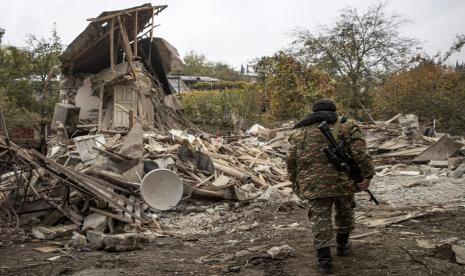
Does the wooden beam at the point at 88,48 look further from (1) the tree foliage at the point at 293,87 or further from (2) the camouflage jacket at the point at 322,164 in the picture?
(2) the camouflage jacket at the point at 322,164

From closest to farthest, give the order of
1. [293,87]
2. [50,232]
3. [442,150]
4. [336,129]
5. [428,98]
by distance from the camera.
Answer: [336,129], [50,232], [442,150], [428,98], [293,87]

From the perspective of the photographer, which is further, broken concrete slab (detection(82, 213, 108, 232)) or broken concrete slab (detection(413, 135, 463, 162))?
broken concrete slab (detection(413, 135, 463, 162))

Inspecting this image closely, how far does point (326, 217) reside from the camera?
14.8ft

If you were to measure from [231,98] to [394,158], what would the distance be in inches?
482

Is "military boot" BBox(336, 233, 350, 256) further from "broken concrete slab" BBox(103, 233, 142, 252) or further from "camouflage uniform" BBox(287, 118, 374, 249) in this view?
"broken concrete slab" BBox(103, 233, 142, 252)

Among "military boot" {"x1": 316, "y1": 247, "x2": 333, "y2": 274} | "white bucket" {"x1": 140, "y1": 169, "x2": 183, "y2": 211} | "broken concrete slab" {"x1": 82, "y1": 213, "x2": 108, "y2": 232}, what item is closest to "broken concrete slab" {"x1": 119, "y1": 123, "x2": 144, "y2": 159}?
"white bucket" {"x1": 140, "y1": 169, "x2": 183, "y2": 211}

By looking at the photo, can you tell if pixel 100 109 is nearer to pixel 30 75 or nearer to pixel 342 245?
pixel 30 75

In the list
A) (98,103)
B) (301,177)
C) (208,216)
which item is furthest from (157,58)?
(301,177)

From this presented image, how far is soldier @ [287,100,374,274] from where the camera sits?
4492 millimetres

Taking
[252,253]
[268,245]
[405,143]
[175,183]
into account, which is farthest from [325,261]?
[405,143]

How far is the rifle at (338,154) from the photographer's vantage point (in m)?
4.52

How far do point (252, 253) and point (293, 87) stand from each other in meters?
18.6

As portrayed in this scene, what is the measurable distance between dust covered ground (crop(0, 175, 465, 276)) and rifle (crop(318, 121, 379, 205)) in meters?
0.95

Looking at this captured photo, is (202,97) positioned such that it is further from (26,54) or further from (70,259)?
(70,259)
